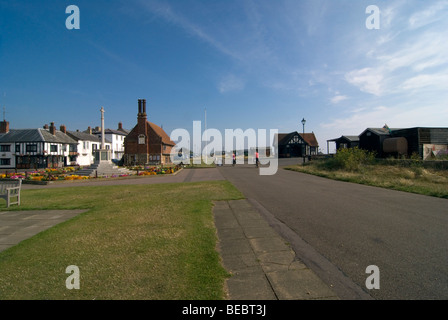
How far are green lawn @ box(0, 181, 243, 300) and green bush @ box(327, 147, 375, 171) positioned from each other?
682 inches

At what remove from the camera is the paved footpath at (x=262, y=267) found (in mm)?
2779

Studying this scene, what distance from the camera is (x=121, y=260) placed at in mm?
3605

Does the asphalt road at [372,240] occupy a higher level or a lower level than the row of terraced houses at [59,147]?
→ lower

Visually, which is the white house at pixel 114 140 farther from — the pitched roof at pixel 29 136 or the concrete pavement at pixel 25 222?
the concrete pavement at pixel 25 222

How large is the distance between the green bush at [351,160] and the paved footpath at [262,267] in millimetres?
16845

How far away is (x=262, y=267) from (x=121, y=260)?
2.28 meters

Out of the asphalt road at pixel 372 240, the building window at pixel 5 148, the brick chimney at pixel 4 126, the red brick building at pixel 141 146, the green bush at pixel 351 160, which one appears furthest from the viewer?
the brick chimney at pixel 4 126

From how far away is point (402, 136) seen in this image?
72.6ft

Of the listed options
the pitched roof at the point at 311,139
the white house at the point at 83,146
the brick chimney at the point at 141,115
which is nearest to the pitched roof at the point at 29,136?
the white house at the point at 83,146

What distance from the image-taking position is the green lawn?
2.78 m
